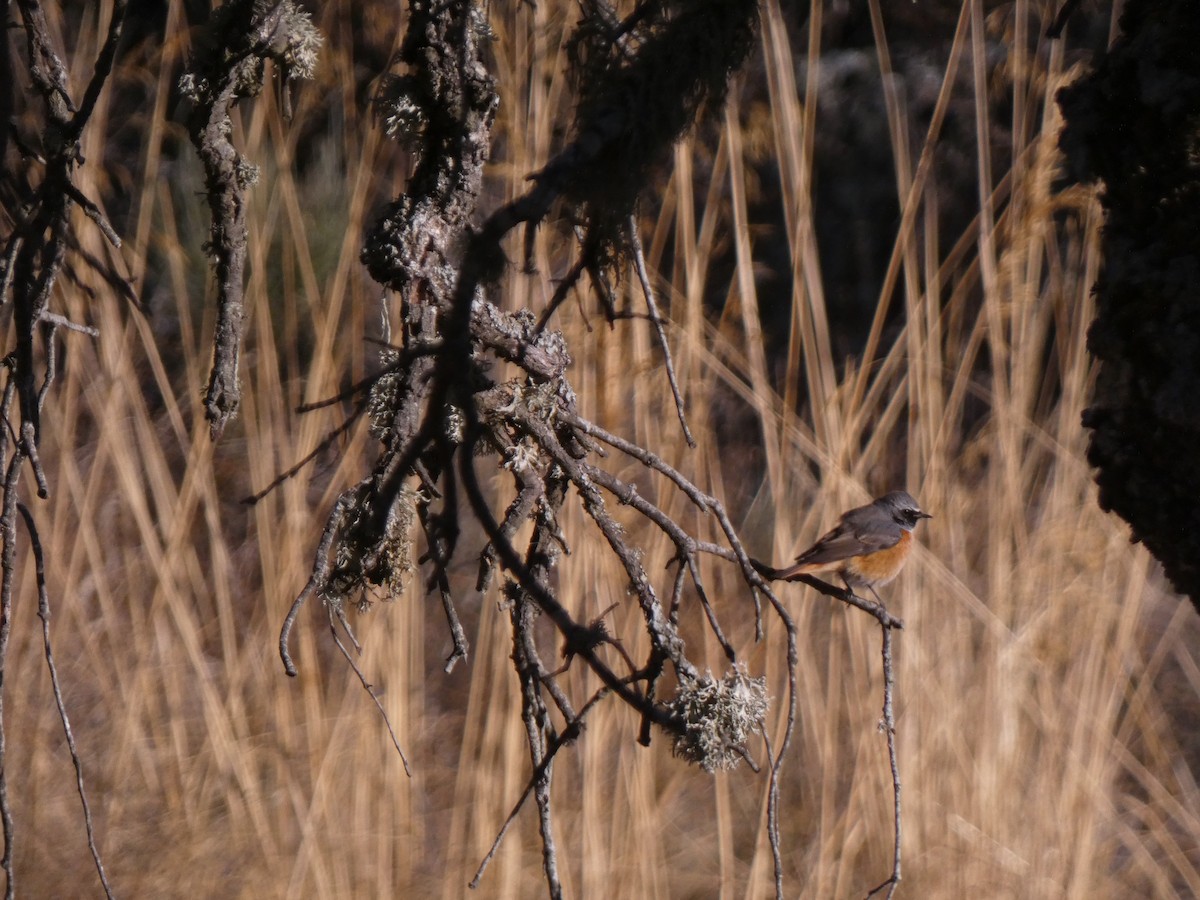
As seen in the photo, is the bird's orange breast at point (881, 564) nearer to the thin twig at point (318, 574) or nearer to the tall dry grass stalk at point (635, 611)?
the tall dry grass stalk at point (635, 611)

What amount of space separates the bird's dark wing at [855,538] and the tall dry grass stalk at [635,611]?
0.07 metres

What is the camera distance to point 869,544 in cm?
200

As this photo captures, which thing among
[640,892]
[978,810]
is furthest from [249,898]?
[978,810]

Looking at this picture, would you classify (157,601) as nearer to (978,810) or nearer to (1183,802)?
(978,810)

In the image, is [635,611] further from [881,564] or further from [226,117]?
[226,117]

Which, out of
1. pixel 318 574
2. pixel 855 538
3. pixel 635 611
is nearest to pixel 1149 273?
pixel 318 574

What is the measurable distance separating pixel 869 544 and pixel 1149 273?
3.34ft

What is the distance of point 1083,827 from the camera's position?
2150 millimetres

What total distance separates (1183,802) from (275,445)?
7.34 ft

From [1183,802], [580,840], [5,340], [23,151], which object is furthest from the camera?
[1183,802]

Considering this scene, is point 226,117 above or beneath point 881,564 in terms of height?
above

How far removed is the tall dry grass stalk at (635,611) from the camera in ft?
6.36

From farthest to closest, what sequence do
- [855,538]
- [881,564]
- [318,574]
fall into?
[881,564] → [855,538] → [318,574]

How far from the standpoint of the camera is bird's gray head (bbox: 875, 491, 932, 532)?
6.48 ft
